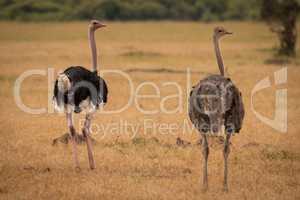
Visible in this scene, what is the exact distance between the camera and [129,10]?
146 feet

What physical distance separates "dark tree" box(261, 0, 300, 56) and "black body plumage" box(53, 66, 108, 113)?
13.8 meters

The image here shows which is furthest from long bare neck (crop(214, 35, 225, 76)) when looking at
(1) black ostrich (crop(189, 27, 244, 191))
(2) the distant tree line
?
(2) the distant tree line

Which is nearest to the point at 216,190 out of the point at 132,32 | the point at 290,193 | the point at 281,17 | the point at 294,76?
the point at 290,193

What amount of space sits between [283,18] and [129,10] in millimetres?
23639

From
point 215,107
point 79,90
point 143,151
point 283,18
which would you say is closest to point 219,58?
point 215,107

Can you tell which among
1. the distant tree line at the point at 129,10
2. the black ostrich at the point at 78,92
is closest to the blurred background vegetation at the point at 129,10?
the distant tree line at the point at 129,10

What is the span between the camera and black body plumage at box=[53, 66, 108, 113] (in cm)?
806

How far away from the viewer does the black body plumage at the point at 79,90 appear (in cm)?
806

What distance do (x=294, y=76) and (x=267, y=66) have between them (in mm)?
2398

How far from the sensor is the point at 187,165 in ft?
28.5

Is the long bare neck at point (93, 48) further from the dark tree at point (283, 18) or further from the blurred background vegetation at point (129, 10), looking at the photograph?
the blurred background vegetation at point (129, 10)

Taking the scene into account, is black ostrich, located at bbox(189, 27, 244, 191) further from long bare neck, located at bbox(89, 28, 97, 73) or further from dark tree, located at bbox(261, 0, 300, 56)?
dark tree, located at bbox(261, 0, 300, 56)

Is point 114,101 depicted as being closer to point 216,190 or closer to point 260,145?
point 260,145

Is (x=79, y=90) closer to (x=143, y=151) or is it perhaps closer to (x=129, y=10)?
(x=143, y=151)
